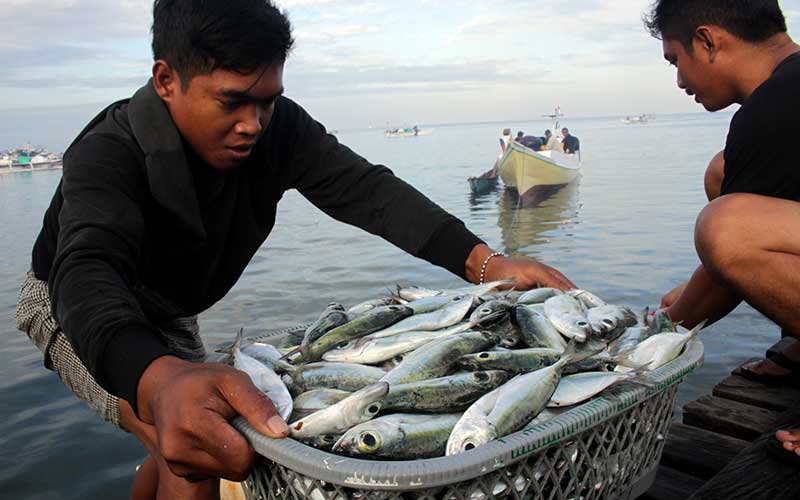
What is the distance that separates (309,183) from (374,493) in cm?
235

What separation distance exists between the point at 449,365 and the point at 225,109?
144 centimetres

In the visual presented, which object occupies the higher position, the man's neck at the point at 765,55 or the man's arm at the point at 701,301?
the man's neck at the point at 765,55

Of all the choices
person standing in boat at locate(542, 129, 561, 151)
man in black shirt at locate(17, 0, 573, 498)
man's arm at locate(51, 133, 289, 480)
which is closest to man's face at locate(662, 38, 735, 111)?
man in black shirt at locate(17, 0, 573, 498)

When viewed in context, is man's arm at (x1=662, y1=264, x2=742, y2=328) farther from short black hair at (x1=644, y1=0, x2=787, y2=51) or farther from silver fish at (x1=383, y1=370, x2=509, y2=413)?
silver fish at (x1=383, y1=370, x2=509, y2=413)

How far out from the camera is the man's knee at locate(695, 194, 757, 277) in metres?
3.19

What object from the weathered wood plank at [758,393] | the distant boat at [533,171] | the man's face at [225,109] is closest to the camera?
the man's face at [225,109]

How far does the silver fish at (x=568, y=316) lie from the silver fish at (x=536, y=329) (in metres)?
0.03

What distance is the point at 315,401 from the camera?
2193mm

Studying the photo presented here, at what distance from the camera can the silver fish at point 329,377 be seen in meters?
2.39

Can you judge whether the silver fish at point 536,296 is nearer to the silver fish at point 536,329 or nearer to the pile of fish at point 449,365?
the pile of fish at point 449,365

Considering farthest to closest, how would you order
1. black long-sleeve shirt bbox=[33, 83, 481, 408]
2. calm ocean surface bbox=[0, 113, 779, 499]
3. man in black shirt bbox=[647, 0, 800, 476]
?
calm ocean surface bbox=[0, 113, 779, 499] → man in black shirt bbox=[647, 0, 800, 476] → black long-sleeve shirt bbox=[33, 83, 481, 408]

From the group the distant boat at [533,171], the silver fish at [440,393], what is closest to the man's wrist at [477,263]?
the silver fish at [440,393]

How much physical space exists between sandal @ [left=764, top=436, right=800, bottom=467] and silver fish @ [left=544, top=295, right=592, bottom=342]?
2.92 ft

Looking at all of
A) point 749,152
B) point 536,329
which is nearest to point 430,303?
point 536,329
